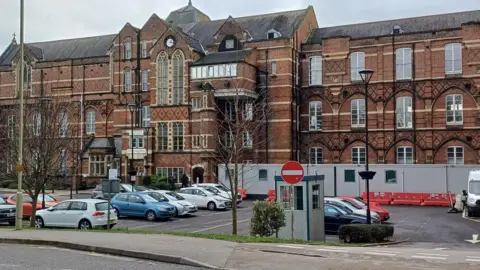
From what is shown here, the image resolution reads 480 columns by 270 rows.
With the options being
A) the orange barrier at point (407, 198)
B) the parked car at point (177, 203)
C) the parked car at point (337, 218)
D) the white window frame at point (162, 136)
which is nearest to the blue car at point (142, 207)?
the parked car at point (177, 203)

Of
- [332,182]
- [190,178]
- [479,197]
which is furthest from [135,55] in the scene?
[479,197]

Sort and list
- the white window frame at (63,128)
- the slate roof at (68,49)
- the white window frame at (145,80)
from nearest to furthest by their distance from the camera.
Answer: the white window frame at (63,128), the white window frame at (145,80), the slate roof at (68,49)

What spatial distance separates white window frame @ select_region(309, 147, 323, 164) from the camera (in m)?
52.3

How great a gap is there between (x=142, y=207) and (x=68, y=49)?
42.9 m

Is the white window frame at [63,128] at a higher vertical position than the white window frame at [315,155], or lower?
higher

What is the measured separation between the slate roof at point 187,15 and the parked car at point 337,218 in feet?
155

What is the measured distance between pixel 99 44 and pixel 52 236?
164ft

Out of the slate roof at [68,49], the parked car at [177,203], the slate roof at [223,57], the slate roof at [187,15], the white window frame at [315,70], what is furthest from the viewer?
the slate roof at [187,15]

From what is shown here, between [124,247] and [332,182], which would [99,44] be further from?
[124,247]

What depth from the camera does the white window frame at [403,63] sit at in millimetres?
49188

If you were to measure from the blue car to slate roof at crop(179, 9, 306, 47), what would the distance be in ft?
89.4

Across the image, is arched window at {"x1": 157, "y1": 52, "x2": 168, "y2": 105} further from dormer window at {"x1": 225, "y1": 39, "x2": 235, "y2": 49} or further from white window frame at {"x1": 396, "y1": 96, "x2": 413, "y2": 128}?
white window frame at {"x1": 396, "y1": 96, "x2": 413, "y2": 128}

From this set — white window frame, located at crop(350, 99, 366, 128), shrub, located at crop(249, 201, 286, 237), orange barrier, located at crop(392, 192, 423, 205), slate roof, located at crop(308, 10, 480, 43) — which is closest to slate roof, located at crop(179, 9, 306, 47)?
slate roof, located at crop(308, 10, 480, 43)

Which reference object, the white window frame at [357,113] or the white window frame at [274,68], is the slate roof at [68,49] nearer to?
the white window frame at [274,68]
